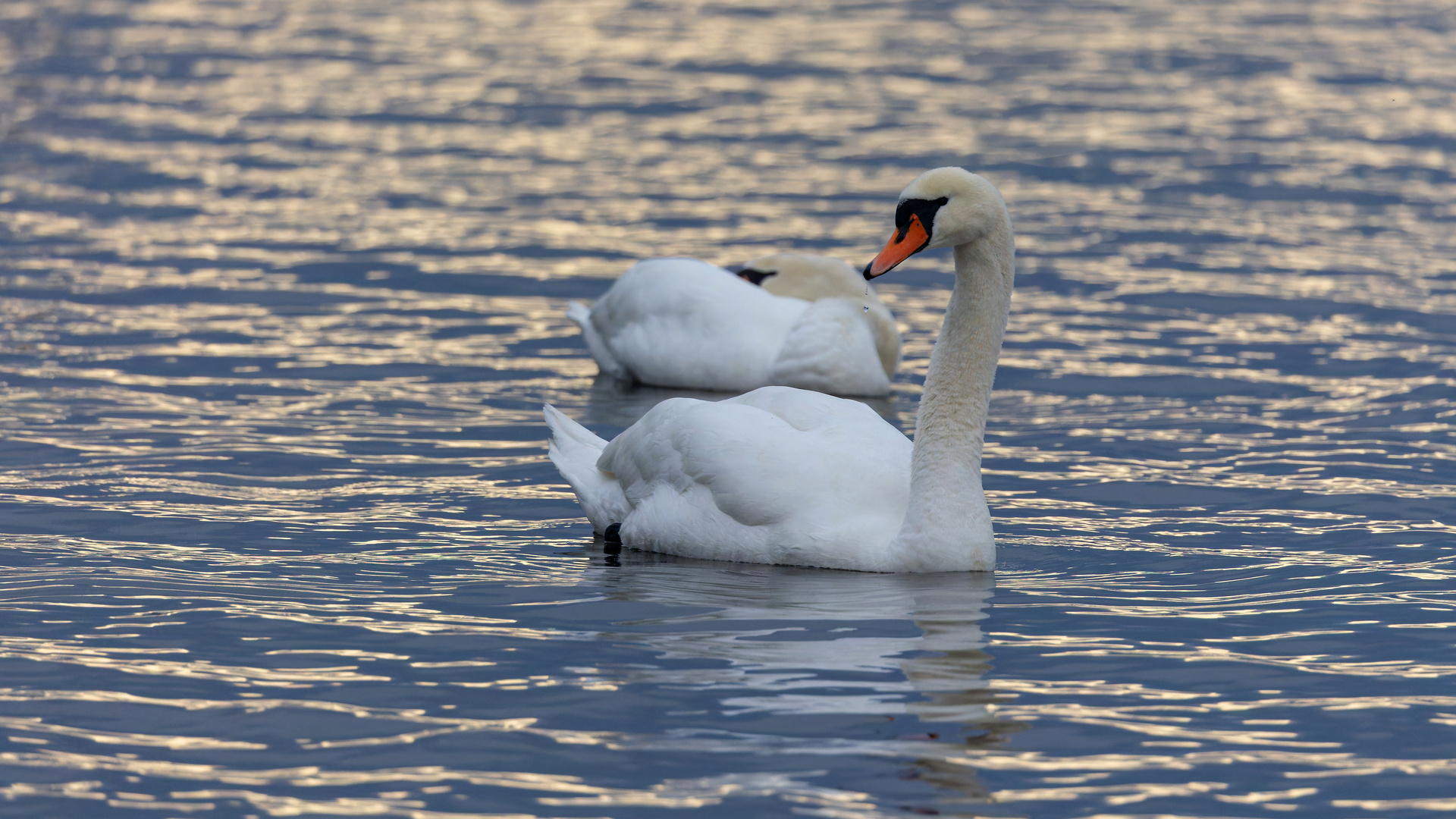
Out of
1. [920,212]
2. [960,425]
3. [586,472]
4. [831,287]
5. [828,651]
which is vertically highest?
[920,212]

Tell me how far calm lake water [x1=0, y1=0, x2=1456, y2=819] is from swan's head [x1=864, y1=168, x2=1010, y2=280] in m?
1.49

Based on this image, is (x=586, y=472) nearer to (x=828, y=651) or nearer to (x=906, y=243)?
(x=906, y=243)

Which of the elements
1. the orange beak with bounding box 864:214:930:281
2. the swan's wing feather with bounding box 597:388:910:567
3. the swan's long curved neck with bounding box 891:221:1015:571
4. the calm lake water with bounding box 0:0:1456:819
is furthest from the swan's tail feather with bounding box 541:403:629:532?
the orange beak with bounding box 864:214:930:281

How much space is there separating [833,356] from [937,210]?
15.2ft

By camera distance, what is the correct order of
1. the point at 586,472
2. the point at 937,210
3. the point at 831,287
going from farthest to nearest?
the point at 831,287 → the point at 586,472 → the point at 937,210

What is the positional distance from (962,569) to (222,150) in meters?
14.2

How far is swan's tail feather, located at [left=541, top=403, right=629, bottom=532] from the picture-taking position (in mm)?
9531

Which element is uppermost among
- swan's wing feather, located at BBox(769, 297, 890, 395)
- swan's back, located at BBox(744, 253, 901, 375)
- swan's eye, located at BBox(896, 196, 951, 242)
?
swan's eye, located at BBox(896, 196, 951, 242)

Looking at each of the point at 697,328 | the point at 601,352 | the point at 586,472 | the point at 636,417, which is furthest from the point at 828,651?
the point at 601,352

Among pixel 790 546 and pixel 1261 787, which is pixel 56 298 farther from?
pixel 1261 787

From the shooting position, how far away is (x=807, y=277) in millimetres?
14055

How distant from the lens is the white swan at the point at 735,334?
13070 millimetres

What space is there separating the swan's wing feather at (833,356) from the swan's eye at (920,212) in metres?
4.57

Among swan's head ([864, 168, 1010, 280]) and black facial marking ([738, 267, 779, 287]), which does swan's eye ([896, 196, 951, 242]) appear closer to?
swan's head ([864, 168, 1010, 280])
